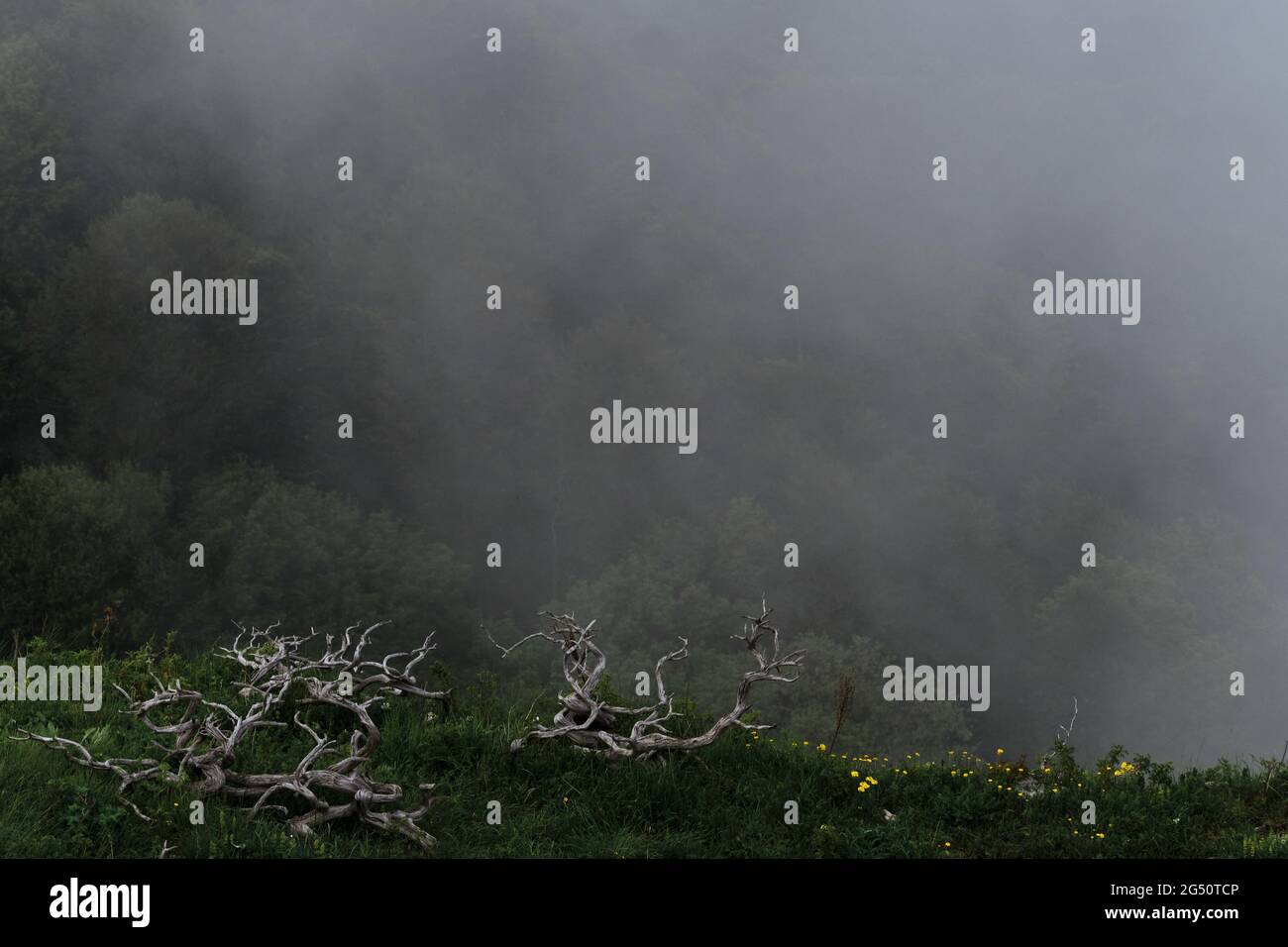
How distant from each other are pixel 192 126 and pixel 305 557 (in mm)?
23568

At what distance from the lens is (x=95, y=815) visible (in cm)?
655

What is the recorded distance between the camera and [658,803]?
24.6 ft

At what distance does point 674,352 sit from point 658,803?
152 feet

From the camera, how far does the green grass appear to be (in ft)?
21.5

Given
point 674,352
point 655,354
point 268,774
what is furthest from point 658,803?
point 674,352

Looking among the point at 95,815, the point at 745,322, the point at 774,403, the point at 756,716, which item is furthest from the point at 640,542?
the point at 95,815

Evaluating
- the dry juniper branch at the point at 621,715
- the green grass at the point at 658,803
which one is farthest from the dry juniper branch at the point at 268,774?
the dry juniper branch at the point at 621,715

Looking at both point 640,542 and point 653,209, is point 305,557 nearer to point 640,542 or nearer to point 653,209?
point 640,542

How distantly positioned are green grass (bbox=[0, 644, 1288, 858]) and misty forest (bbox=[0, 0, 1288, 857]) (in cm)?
1126

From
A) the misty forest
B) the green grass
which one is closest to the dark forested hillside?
the misty forest

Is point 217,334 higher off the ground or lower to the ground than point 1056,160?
lower

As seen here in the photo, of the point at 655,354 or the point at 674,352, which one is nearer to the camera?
the point at 655,354

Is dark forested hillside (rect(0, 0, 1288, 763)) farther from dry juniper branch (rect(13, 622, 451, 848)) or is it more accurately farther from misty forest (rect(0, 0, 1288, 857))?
dry juniper branch (rect(13, 622, 451, 848))

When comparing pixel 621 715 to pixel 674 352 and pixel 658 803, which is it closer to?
pixel 658 803
